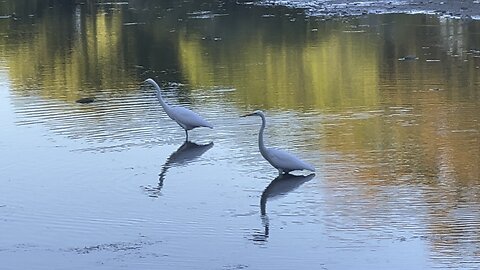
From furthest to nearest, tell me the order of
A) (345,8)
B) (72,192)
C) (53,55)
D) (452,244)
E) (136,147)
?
(345,8), (53,55), (136,147), (72,192), (452,244)

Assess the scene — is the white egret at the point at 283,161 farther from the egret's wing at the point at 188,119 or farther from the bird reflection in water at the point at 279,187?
the egret's wing at the point at 188,119

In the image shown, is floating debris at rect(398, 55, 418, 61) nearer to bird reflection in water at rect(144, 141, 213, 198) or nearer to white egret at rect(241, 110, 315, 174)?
bird reflection in water at rect(144, 141, 213, 198)

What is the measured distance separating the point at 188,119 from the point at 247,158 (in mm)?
1976

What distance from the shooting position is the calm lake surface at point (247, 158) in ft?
35.6

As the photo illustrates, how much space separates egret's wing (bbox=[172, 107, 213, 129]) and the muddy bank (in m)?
20.0

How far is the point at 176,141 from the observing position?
16.7 metres

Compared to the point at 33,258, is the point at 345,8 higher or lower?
higher

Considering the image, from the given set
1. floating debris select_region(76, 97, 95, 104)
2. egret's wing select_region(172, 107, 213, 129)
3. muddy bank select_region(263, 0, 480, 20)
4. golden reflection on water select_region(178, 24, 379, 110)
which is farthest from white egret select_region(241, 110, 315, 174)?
muddy bank select_region(263, 0, 480, 20)

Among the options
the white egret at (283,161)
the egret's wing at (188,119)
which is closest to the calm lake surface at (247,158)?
the white egret at (283,161)

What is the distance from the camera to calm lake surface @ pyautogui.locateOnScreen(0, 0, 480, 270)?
10844mm

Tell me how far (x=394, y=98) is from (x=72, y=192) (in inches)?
324

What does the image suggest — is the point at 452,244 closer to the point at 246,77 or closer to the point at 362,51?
the point at 246,77

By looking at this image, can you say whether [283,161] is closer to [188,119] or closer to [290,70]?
[188,119]

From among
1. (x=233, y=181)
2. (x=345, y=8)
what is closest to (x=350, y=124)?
A: (x=233, y=181)
